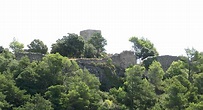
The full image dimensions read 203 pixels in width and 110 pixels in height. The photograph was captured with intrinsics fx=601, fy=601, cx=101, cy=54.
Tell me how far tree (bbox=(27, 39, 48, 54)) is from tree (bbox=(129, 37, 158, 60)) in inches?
509

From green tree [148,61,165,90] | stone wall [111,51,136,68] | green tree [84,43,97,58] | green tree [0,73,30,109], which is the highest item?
green tree [84,43,97,58]

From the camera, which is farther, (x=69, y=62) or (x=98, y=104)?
(x=69, y=62)

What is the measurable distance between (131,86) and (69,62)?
7995mm

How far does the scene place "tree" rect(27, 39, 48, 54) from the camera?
7556 centimetres

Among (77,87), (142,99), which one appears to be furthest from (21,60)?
(142,99)

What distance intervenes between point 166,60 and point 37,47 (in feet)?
54.6

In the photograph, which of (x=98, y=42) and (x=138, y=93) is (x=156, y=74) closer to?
(x=138, y=93)

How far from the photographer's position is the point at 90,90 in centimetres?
6125

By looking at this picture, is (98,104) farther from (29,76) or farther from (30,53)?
(30,53)

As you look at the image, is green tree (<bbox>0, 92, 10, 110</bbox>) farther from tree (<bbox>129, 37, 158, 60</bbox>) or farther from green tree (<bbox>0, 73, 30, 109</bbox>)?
tree (<bbox>129, 37, 158, 60</bbox>)

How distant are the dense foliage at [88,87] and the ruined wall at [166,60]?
21.6 ft

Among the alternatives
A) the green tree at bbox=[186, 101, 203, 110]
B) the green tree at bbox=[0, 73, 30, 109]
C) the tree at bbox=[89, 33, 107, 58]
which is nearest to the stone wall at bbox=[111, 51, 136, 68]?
the tree at bbox=[89, 33, 107, 58]

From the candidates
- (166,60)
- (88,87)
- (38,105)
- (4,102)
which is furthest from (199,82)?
(4,102)

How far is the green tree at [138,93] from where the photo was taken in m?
61.0
